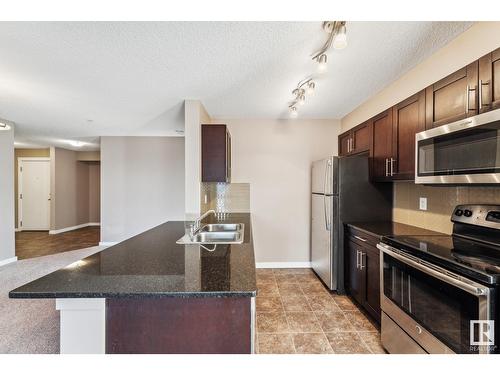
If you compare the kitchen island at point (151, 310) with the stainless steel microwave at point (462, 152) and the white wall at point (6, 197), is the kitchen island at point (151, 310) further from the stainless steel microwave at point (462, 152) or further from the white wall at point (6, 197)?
the white wall at point (6, 197)

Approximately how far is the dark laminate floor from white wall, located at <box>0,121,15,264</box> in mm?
543

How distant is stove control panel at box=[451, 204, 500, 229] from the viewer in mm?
1604

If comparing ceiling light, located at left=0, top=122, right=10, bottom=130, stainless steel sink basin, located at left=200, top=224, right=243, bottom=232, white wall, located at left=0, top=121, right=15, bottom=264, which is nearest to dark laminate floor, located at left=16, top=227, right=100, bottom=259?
white wall, located at left=0, top=121, right=15, bottom=264

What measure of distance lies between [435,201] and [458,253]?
956 mm

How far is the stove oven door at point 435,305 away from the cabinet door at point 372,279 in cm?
32

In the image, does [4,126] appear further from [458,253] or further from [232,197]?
[458,253]

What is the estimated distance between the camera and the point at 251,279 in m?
1.14

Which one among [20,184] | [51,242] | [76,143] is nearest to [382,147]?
[76,143]

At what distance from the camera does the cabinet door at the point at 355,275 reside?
257 centimetres

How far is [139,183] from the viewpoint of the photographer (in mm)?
5340

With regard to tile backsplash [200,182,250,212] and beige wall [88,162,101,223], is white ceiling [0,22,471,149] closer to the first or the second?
tile backsplash [200,182,250,212]

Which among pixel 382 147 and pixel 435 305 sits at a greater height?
pixel 382 147

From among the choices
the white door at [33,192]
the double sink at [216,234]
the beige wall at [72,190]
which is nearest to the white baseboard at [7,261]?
the beige wall at [72,190]
